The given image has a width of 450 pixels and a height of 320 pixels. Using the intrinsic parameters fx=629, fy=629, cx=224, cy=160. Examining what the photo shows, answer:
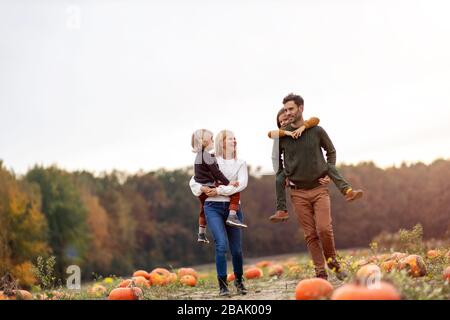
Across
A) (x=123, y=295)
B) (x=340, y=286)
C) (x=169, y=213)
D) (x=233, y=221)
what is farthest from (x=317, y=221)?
(x=169, y=213)

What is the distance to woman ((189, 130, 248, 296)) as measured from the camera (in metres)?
6.49

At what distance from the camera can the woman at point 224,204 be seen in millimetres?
6488

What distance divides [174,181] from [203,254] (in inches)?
234

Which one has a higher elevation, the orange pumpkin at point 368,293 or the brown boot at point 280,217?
the brown boot at point 280,217

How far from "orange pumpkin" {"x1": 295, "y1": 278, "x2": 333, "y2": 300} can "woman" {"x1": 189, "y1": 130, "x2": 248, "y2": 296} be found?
4.54ft

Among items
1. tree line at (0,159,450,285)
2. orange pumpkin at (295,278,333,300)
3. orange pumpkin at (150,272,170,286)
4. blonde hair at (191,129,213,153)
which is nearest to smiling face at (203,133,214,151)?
blonde hair at (191,129,213,153)

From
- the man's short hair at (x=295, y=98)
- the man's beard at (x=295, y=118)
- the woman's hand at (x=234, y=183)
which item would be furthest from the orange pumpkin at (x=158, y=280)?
the man's short hair at (x=295, y=98)

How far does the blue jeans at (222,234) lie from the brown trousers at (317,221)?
68 cm

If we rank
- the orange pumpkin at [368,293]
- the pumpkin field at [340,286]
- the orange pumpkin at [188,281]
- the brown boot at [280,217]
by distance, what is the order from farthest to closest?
the orange pumpkin at [188,281] < the brown boot at [280,217] < the pumpkin field at [340,286] < the orange pumpkin at [368,293]

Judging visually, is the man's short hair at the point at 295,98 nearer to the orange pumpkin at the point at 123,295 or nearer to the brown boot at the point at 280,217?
the brown boot at the point at 280,217

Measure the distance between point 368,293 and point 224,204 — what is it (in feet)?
A: 7.91

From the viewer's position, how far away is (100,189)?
39.3 metres

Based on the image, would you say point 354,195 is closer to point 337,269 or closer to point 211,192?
point 337,269

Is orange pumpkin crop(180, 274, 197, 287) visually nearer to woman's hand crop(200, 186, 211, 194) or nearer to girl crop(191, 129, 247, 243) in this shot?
girl crop(191, 129, 247, 243)
